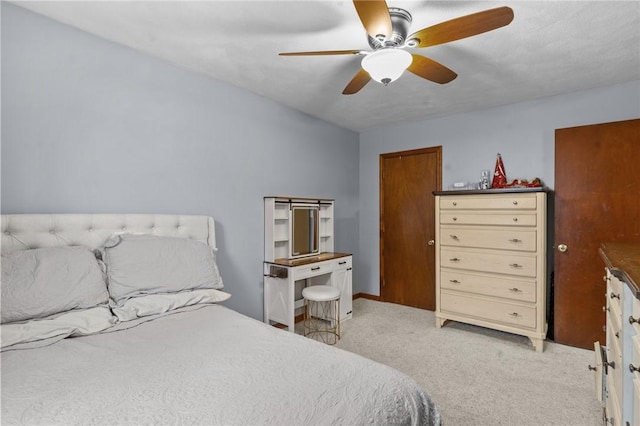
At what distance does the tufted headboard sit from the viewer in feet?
6.00

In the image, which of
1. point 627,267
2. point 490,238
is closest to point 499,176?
point 490,238

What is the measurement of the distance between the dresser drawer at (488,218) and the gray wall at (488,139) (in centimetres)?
69

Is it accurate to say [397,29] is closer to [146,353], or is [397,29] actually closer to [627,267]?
[627,267]

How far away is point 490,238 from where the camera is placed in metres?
3.13

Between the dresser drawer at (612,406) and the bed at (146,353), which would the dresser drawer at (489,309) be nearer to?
the dresser drawer at (612,406)

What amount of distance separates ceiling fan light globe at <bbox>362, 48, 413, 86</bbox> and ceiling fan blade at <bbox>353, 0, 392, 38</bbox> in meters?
0.09

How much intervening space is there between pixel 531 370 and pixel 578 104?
2521mm

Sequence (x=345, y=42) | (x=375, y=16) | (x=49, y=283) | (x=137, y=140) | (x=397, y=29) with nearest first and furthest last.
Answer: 1. (x=375, y=16)
2. (x=49, y=283)
3. (x=397, y=29)
4. (x=345, y=42)
5. (x=137, y=140)

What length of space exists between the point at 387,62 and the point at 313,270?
7.06 feet

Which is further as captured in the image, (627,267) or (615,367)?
(615,367)

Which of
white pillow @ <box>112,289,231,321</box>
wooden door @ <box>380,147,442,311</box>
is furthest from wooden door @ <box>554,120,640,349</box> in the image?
white pillow @ <box>112,289,231,321</box>

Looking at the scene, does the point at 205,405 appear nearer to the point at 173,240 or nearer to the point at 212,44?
the point at 173,240

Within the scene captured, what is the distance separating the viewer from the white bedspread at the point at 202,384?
39.7 inches

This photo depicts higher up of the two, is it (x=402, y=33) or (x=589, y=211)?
(x=402, y=33)
